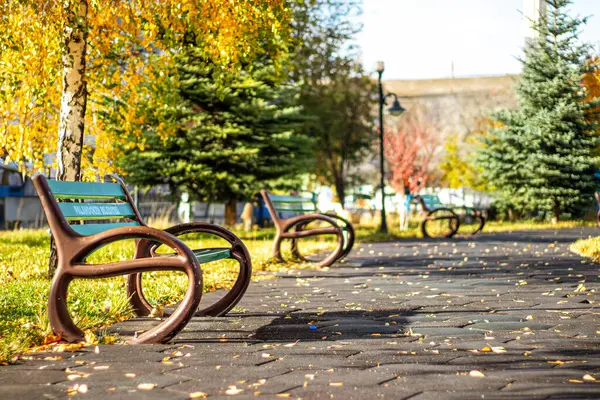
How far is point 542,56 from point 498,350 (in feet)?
74.8

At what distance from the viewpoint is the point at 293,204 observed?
12086 mm

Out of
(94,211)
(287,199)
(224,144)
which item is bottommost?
(94,211)

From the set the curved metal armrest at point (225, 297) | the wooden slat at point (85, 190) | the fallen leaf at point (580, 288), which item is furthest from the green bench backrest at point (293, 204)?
the wooden slat at point (85, 190)

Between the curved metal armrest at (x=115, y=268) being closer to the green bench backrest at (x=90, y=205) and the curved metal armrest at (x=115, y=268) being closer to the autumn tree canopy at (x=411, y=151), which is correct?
Result: the green bench backrest at (x=90, y=205)

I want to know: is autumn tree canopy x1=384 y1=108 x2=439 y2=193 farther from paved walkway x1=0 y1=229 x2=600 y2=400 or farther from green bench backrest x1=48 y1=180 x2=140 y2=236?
green bench backrest x1=48 y1=180 x2=140 y2=236

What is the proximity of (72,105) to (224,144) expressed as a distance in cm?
1114

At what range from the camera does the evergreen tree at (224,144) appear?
19.5 meters

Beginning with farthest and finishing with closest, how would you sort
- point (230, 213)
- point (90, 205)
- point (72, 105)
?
1. point (230, 213)
2. point (72, 105)
3. point (90, 205)

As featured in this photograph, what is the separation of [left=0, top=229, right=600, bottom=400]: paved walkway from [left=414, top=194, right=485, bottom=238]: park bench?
10.5 m

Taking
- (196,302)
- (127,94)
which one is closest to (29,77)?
(127,94)

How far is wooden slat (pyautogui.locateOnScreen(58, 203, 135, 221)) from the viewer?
5.23m

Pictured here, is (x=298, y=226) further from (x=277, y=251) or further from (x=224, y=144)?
(x=224, y=144)

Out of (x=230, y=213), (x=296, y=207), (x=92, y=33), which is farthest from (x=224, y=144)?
(x=92, y=33)

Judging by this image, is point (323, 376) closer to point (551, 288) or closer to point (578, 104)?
point (551, 288)
